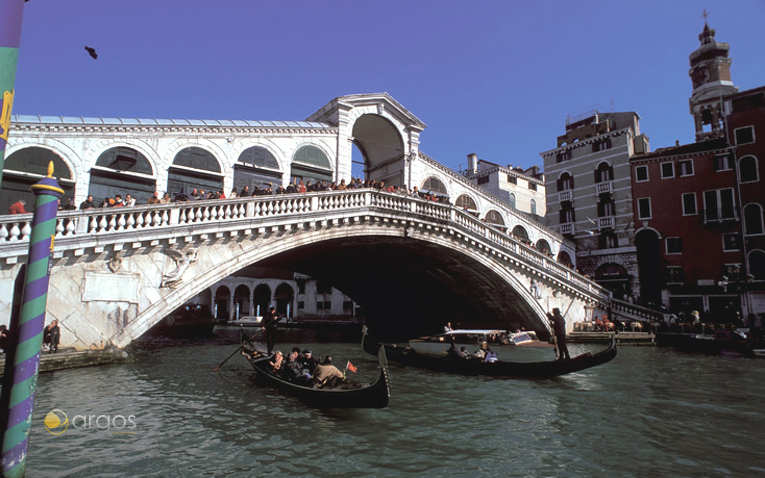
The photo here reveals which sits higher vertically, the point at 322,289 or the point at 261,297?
the point at 322,289

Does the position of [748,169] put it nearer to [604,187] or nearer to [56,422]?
[604,187]

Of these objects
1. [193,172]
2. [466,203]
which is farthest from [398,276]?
[193,172]

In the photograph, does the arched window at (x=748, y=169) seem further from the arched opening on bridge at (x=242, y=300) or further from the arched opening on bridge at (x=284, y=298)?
the arched opening on bridge at (x=242, y=300)

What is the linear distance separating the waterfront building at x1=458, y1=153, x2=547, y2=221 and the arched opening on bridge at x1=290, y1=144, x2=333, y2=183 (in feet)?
65.5

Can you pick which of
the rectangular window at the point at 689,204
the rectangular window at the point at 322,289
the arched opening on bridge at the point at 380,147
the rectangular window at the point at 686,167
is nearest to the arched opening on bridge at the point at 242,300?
the rectangular window at the point at 322,289

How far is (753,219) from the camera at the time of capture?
24531 millimetres

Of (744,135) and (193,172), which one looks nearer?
(193,172)

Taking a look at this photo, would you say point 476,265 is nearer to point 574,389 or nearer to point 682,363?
point 682,363

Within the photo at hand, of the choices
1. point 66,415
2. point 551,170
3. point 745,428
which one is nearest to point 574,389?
point 745,428

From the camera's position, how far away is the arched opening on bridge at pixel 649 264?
1050 inches

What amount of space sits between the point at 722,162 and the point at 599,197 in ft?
21.5

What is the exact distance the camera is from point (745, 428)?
706cm

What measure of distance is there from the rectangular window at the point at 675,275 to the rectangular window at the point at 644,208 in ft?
10.9

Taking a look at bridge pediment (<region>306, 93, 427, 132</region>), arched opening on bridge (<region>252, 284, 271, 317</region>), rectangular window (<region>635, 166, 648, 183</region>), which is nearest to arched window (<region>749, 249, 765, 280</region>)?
rectangular window (<region>635, 166, 648, 183</region>)
